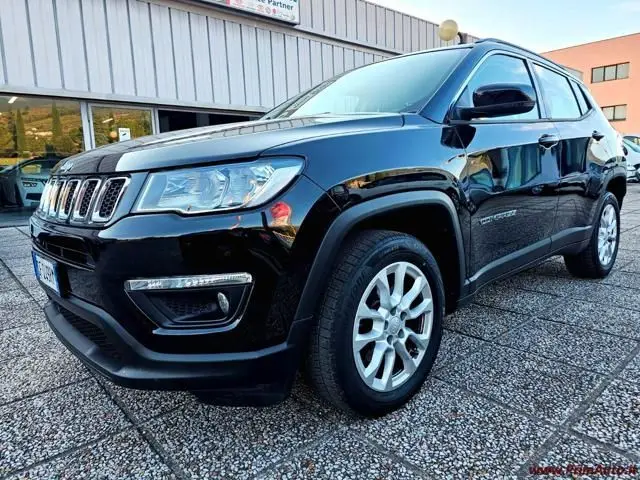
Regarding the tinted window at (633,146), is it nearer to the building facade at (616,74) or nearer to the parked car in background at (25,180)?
the parked car in background at (25,180)

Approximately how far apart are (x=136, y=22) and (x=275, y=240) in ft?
27.1

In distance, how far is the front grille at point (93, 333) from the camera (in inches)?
64.0

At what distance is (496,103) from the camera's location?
2.27m

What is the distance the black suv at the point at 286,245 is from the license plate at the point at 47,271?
0.02m

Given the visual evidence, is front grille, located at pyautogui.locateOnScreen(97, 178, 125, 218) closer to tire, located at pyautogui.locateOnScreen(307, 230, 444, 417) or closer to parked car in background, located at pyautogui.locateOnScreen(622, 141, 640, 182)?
tire, located at pyautogui.locateOnScreen(307, 230, 444, 417)

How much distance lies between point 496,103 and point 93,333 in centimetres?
206

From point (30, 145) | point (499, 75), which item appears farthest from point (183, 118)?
point (499, 75)

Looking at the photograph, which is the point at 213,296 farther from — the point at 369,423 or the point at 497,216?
the point at 497,216

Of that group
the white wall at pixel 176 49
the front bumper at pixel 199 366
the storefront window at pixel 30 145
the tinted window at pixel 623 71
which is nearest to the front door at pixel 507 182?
the front bumper at pixel 199 366

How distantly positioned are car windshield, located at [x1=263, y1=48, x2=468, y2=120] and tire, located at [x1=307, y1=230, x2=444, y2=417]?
80 cm

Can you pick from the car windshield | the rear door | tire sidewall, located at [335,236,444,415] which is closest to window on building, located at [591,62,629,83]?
the rear door

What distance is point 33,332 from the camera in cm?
297

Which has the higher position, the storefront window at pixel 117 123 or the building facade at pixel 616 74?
the building facade at pixel 616 74

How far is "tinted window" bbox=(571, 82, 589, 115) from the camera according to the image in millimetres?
3725
